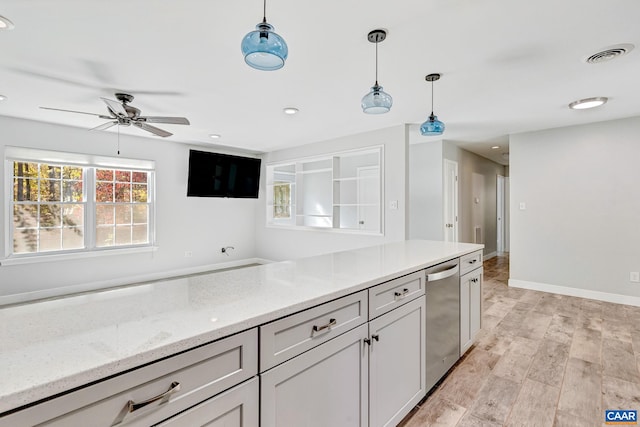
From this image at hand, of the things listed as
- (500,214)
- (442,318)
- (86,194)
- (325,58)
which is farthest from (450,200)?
(86,194)

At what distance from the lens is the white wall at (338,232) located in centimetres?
438

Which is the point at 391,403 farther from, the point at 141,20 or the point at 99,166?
the point at 99,166

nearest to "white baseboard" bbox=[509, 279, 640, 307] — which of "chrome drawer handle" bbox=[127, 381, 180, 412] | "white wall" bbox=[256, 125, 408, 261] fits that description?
"white wall" bbox=[256, 125, 408, 261]

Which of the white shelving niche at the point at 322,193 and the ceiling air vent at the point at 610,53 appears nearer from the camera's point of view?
the ceiling air vent at the point at 610,53

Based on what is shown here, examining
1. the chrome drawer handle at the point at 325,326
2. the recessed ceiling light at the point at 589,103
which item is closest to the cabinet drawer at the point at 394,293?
the chrome drawer handle at the point at 325,326

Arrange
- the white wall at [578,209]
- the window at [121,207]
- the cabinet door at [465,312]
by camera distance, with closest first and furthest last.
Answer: the cabinet door at [465,312]
the white wall at [578,209]
the window at [121,207]

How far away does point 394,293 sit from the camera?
63.3 inches

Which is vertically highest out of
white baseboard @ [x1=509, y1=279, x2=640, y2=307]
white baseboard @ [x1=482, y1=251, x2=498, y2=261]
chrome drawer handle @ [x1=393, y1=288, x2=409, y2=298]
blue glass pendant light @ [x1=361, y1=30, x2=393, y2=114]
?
blue glass pendant light @ [x1=361, y1=30, x2=393, y2=114]

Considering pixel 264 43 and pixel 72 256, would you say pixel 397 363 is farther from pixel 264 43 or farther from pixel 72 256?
pixel 72 256

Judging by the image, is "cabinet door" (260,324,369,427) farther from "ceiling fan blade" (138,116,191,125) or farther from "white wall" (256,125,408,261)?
"white wall" (256,125,408,261)

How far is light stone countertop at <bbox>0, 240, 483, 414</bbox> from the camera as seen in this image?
664 millimetres

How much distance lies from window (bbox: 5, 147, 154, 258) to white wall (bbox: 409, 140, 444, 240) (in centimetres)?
475

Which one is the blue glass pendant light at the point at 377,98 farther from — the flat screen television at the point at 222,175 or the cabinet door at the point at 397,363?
the flat screen television at the point at 222,175

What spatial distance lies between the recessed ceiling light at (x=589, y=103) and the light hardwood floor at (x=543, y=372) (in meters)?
2.34
